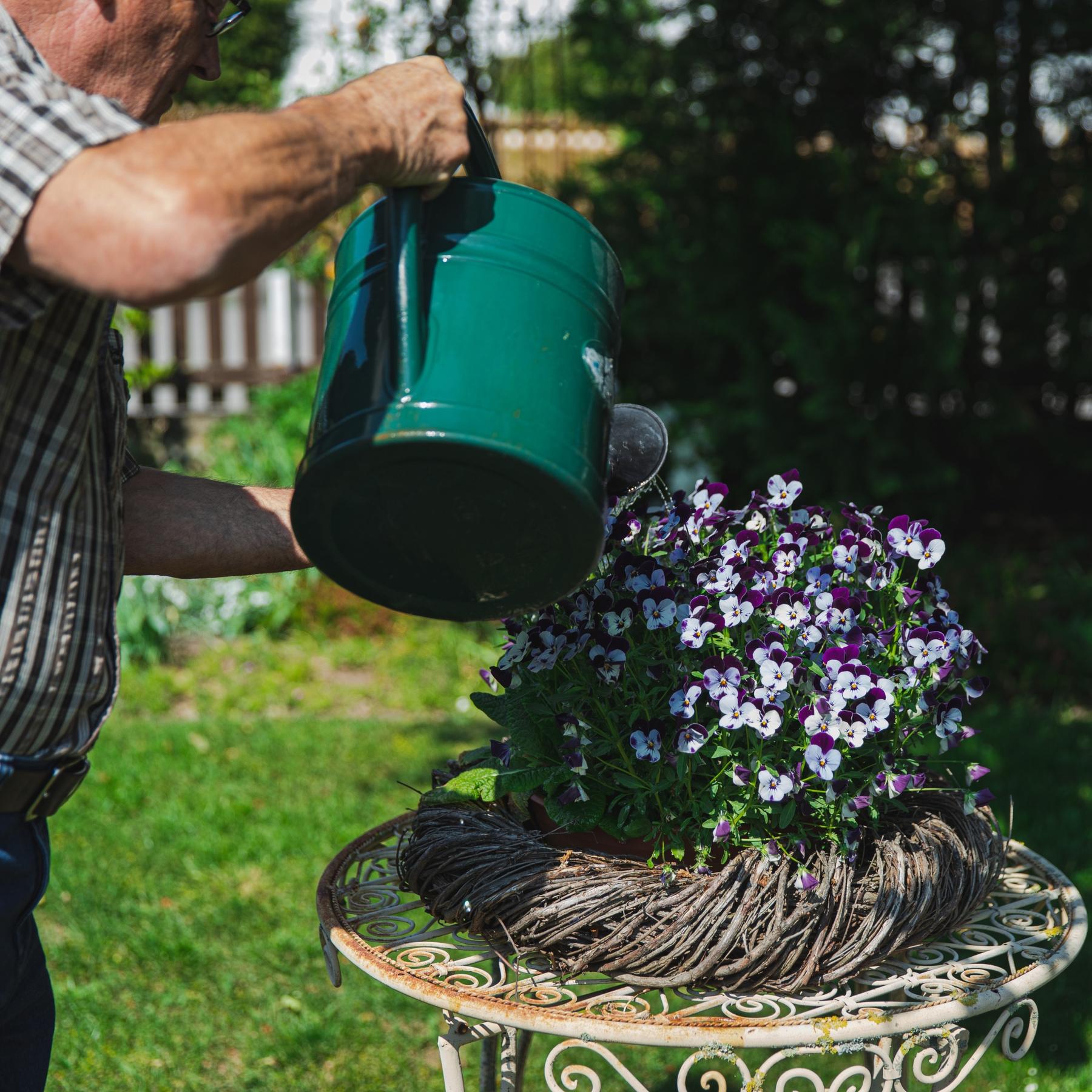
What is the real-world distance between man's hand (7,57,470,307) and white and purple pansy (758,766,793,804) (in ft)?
2.65

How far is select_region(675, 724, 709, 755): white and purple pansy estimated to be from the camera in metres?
1.37

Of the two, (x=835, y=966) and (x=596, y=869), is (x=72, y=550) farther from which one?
(x=835, y=966)

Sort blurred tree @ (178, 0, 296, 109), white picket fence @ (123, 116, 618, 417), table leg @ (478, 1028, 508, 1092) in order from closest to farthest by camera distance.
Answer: table leg @ (478, 1028, 508, 1092), white picket fence @ (123, 116, 618, 417), blurred tree @ (178, 0, 296, 109)

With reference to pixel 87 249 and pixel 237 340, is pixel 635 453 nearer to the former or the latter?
pixel 87 249

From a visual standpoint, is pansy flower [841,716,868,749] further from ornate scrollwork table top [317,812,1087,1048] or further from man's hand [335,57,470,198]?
man's hand [335,57,470,198]

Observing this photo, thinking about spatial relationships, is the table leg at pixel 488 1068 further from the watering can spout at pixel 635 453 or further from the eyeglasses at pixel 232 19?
the eyeglasses at pixel 232 19

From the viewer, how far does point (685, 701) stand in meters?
1.38

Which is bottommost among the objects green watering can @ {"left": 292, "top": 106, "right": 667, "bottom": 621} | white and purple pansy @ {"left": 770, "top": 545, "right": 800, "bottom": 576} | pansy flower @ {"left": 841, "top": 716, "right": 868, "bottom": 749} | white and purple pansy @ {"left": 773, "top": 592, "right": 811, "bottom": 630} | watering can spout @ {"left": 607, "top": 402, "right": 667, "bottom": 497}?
pansy flower @ {"left": 841, "top": 716, "right": 868, "bottom": 749}

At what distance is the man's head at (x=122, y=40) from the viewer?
111cm

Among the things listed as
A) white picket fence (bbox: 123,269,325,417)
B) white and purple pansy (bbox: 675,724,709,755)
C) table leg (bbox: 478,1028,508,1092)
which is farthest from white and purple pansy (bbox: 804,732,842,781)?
white picket fence (bbox: 123,269,325,417)

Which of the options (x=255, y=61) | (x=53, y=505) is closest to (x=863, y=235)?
(x=53, y=505)

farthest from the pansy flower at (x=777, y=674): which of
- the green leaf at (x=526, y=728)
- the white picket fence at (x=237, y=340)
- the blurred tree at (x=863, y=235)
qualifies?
the white picket fence at (x=237, y=340)

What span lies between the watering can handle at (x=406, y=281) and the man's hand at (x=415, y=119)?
2 centimetres

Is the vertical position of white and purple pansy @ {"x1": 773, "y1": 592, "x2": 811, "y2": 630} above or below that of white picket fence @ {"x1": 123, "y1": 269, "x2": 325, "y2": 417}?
above
